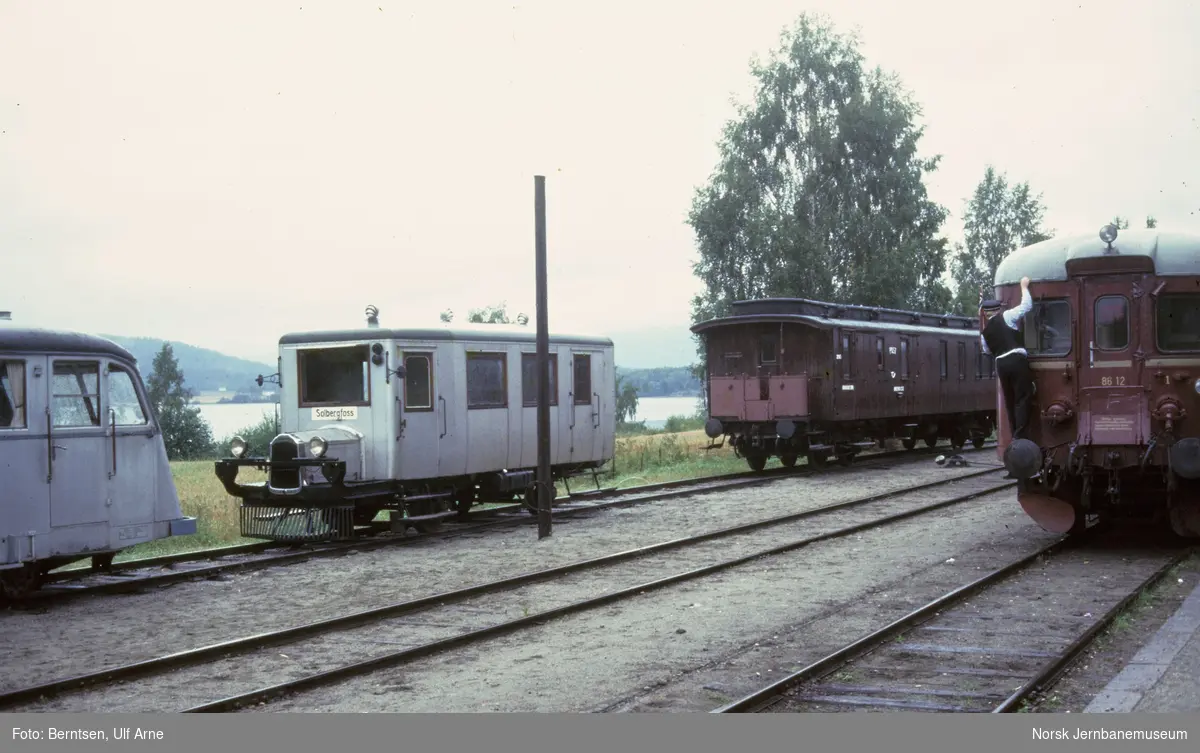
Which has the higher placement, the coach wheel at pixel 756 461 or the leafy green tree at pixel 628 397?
the leafy green tree at pixel 628 397

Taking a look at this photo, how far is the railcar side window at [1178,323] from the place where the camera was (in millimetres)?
12727

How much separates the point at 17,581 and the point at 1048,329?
10190mm

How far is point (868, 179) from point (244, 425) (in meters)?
22.1

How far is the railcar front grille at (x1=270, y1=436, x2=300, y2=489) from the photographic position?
15.1 m

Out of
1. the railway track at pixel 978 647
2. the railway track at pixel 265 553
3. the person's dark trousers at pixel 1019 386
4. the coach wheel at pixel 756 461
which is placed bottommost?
the railway track at pixel 978 647

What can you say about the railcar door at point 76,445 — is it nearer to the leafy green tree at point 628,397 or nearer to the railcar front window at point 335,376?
the railcar front window at point 335,376

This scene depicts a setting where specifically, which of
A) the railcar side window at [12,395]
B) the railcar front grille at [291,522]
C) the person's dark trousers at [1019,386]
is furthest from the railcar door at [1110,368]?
the railcar side window at [12,395]

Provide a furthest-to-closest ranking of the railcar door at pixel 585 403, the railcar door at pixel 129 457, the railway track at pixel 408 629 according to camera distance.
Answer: the railcar door at pixel 585 403, the railcar door at pixel 129 457, the railway track at pixel 408 629

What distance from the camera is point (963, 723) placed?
21.0 ft

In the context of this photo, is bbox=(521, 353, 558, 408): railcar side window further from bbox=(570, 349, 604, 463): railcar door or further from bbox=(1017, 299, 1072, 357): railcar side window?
bbox=(1017, 299, 1072, 357): railcar side window

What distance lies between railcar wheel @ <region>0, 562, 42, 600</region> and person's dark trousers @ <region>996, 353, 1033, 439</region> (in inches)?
373

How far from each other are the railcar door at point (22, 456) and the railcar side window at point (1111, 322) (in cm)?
1007

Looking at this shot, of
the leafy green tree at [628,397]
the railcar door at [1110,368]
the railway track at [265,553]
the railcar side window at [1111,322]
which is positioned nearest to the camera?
the railway track at [265,553]

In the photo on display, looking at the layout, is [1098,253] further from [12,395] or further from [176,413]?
[176,413]
